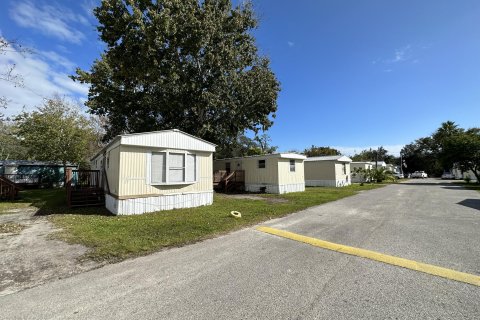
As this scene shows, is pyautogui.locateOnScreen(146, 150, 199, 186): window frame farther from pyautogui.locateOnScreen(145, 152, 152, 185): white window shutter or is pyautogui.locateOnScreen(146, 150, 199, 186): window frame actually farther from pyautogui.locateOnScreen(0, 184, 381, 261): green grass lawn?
pyautogui.locateOnScreen(0, 184, 381, 261): green grass lawn

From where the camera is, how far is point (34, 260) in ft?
16.0

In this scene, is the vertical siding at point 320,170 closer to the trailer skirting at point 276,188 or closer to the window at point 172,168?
the trailer skirting at point 276,188

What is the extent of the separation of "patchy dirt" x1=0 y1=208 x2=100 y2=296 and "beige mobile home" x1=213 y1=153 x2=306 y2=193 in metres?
13.1

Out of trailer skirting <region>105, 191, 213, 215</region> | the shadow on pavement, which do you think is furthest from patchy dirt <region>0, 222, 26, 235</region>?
the shadow on pavement

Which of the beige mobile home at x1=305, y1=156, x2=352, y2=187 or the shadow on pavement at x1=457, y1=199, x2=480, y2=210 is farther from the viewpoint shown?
the beige mobile home at x1=305, y1=156, x2=352, y2=187

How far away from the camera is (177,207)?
35.3 ft

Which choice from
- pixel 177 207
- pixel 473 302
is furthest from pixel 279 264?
pixel 177 207

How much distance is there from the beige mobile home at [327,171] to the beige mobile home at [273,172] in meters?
6.31

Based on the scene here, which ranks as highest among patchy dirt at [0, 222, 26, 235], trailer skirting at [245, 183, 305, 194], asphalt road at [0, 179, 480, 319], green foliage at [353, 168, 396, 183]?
green foliage at [353, 168, 396, 183]

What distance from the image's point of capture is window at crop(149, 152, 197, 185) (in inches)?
404

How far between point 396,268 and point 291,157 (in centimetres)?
1455

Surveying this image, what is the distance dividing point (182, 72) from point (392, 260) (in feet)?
52.1

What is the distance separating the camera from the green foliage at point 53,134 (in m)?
24.3

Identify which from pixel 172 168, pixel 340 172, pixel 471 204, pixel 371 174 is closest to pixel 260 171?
pixel 172 168
